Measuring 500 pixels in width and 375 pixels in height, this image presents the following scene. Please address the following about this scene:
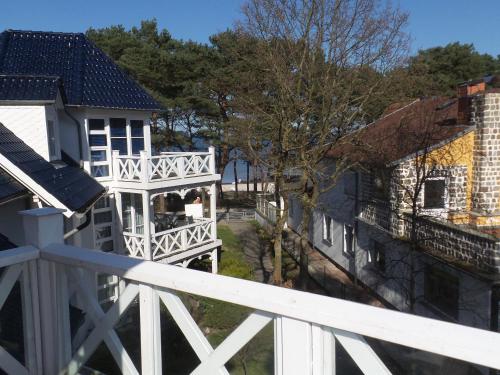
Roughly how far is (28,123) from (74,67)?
207 inches

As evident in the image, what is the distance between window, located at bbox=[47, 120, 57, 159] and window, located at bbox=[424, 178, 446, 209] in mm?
11265

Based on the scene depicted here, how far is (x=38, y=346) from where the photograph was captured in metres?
2.39

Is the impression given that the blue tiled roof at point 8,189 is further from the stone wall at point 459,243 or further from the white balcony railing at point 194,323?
the stone wall at point 459,243

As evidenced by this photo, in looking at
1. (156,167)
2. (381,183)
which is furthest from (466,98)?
(156,167)

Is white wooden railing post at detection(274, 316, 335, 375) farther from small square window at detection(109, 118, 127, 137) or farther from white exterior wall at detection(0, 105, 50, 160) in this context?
small square window at detection(109, 118, 127, 137)

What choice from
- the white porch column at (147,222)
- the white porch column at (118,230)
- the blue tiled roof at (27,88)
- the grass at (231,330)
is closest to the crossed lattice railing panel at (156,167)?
the white porch column at (147,222)

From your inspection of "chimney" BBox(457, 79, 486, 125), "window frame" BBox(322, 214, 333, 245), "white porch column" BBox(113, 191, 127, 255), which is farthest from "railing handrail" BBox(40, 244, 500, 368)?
"window frame" BBox(322, 214, 333, 245)

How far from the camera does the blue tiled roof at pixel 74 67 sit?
14.7 m

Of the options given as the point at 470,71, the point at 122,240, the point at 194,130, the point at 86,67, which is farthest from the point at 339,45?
the point at 470,71

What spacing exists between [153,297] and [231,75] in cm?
3230

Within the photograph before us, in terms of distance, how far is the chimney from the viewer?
50.8 feet

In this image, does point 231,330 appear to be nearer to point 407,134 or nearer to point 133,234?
point 133,234

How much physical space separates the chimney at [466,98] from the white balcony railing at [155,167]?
8.67 meters

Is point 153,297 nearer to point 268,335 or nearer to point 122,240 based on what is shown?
point 268,335
